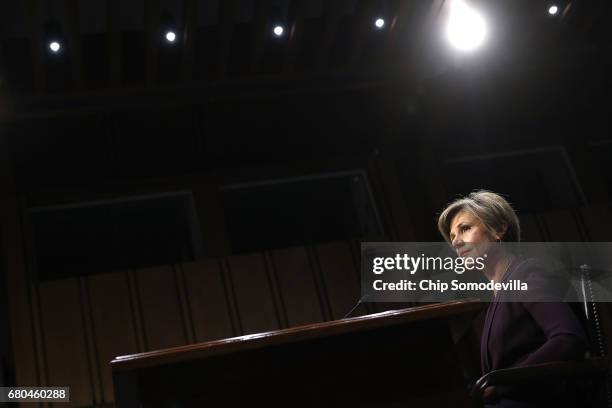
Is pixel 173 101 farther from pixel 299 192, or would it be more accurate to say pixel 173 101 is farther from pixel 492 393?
pixel 492 393

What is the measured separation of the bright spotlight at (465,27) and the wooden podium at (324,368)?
3.09 metres

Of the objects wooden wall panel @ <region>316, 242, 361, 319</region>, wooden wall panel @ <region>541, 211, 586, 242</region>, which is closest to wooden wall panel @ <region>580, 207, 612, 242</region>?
wooden wall panel @ <region>541, 211, 586, 242</region>

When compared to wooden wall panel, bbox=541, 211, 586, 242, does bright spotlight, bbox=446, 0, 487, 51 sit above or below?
above

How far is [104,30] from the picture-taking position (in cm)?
521

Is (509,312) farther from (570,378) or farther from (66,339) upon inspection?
(66,339)

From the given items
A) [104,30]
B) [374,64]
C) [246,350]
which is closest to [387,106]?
[374,64]

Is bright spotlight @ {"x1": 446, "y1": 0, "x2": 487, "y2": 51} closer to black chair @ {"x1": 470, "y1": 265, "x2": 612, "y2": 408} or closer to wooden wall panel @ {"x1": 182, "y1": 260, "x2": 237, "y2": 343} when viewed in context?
wooden wall panel @ {"x1": 182, "y1": 260, "x2": 237, "y2": 343}

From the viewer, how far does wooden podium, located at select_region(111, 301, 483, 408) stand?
1.81 meters

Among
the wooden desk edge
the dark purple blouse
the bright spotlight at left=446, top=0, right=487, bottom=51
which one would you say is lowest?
the dark purple blouse

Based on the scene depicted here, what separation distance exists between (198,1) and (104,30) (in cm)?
80

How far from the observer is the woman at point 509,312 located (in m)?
1.88

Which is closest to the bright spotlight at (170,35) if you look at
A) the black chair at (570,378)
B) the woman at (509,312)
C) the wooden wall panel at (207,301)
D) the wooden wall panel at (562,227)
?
the wooden wall panel at (207,301)

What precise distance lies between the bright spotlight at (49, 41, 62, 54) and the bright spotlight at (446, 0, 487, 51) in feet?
9.24

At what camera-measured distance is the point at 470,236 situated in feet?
7.59
